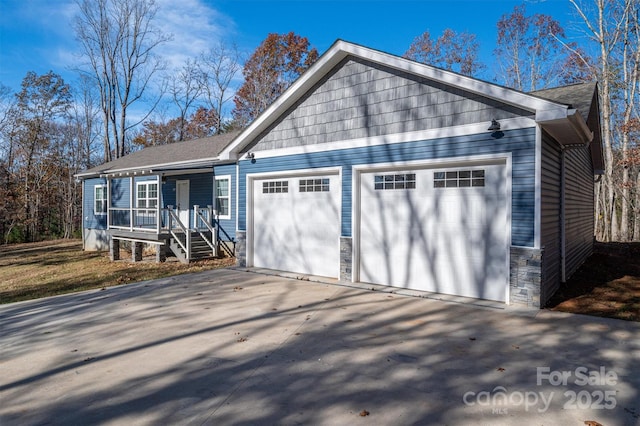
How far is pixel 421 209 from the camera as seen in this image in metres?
7.23

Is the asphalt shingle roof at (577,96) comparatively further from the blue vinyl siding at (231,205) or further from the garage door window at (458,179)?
the blue vinyl siding at (231,205)

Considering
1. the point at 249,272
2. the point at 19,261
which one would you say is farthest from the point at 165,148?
the point at 249,272

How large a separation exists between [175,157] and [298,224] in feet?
27.9

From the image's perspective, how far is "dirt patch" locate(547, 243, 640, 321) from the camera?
6.09 meters

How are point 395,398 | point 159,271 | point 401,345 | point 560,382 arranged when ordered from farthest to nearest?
point 159,271 → point 401,345 → point 560,382 → point 395,398

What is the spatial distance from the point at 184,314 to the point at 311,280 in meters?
3.03

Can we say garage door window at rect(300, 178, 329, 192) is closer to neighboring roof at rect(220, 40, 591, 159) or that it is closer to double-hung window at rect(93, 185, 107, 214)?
neighboring roof at rect(220, 40, 591, 159)

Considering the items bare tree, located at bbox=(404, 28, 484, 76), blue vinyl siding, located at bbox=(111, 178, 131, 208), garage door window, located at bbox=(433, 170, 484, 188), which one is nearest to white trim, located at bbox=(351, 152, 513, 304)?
garage door window, located at bbox=(433, 170, 484, 188)

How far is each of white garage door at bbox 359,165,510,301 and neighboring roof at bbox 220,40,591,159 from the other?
42.5 inches

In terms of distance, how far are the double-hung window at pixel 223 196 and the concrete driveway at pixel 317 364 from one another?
6470 millimetres

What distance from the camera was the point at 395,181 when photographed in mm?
7621

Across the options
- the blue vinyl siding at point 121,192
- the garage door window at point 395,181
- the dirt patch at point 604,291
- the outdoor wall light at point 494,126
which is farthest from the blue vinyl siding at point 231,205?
the dirt patch at point 604,291

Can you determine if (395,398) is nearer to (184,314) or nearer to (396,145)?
(184,314)

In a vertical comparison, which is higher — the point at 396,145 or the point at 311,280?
the point at 396,145
